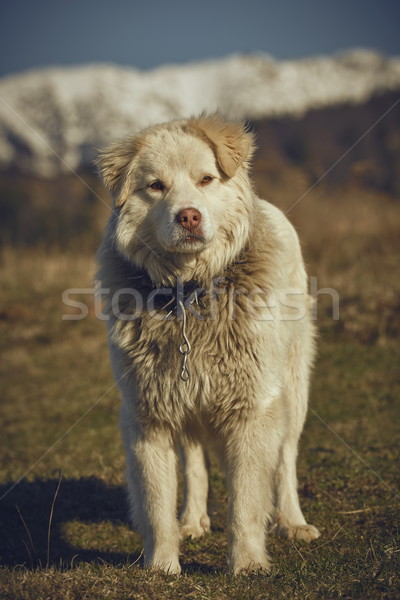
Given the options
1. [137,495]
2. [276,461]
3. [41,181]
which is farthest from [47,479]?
[41,181]

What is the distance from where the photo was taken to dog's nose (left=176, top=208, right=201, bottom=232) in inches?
135

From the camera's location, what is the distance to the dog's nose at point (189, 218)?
3.42m

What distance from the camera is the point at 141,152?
3.79m

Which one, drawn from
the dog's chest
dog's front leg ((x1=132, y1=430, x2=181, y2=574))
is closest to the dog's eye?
the dog's chest

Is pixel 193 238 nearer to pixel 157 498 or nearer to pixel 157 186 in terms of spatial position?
pixel 157 186

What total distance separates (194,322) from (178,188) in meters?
0.80

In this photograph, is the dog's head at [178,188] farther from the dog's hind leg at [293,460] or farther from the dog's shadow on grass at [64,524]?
the dog's shadow on grass at [64,524]

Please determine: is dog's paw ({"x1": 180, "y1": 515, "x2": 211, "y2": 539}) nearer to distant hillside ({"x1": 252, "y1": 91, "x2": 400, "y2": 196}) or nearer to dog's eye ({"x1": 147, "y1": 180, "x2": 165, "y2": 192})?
dog's eye ({"x1": 147, "y1": 180, "x2": 165, "y2": 192})

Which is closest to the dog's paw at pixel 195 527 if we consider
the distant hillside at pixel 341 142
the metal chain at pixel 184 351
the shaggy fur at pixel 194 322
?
the shaggy fur at pixel 194 322

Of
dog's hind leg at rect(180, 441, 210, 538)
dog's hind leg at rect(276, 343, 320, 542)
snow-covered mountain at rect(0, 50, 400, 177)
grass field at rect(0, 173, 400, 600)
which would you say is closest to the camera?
grass field at rect(0, 173, 400, 600)

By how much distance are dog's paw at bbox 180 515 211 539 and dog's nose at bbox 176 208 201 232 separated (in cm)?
217

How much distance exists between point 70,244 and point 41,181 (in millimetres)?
19550

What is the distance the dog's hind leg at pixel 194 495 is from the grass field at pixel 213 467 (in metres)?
0.12

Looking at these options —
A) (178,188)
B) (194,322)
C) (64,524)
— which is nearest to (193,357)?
(194,322)
